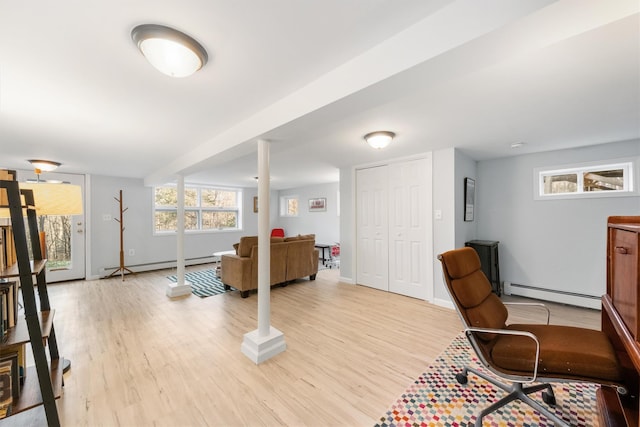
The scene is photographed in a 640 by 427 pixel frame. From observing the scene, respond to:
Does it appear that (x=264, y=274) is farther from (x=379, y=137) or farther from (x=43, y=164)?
(x=43, y=164)

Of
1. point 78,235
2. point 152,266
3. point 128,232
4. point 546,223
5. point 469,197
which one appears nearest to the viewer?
point 546,223

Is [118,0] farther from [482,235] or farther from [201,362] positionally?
[482,235]

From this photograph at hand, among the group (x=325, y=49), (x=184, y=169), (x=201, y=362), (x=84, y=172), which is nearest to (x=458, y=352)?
(x=201, y=362)

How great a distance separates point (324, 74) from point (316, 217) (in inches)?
223

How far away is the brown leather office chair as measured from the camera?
1250 mm

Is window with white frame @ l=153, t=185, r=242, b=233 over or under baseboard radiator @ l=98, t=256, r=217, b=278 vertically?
over

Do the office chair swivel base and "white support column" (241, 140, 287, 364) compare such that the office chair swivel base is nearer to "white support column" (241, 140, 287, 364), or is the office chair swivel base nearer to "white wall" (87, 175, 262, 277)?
"white support column" (241, 140, 287, 364)

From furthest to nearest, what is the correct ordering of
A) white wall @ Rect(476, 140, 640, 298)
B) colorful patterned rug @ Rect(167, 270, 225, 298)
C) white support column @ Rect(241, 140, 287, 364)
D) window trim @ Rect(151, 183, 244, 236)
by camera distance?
window trim @ Rect(151, 183, 244, 236) < colorful patterned rug @ Rect(167, 270, 225, 298) < white wall @ Rect(476, 140, 640, 298) < white support column @ Rect(241, 140, 287, 364)

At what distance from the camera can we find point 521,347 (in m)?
1.44

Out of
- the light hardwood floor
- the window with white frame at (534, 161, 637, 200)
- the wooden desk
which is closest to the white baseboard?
the light hardwood floor

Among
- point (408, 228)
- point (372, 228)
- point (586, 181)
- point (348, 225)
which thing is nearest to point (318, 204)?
point (348, 225)

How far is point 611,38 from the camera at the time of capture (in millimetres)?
1274

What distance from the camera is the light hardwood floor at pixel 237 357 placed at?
63.0 inches

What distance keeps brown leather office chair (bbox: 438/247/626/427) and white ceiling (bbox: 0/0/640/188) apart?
119 cm
